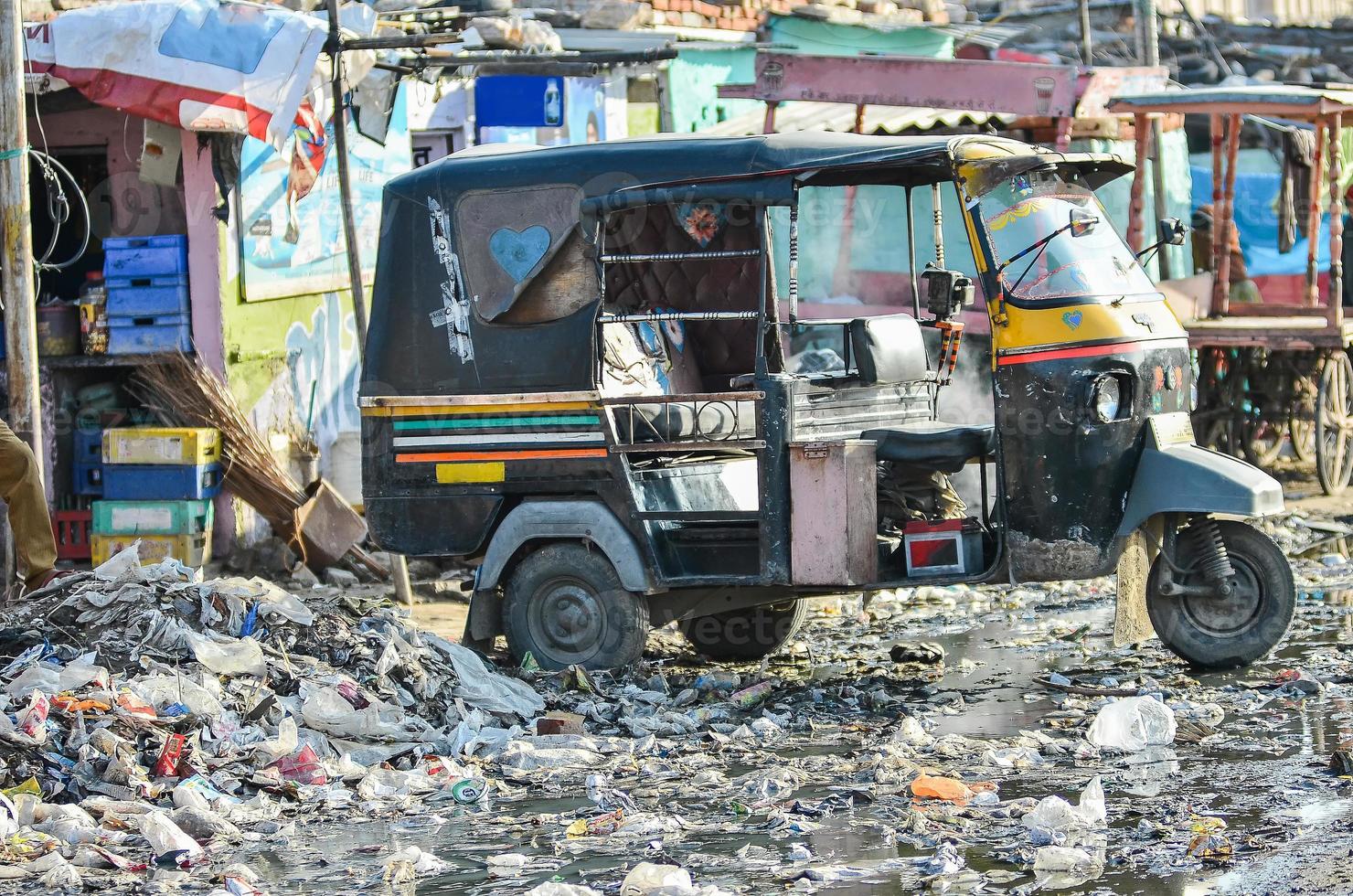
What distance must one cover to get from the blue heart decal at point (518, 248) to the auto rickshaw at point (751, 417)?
0.02m

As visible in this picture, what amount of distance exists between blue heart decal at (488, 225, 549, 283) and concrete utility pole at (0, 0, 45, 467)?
2.66 metres

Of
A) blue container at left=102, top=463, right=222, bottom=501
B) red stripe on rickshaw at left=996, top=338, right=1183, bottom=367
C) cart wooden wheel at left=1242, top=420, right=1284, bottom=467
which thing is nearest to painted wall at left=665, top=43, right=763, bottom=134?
cart wooden wheel at left=1242, top=420, right=1284, bottom=467

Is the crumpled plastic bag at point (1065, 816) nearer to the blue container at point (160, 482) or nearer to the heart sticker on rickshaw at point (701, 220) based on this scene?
the heart sticker on rickshaw at point (701, 220)

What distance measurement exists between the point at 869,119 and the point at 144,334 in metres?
7.08

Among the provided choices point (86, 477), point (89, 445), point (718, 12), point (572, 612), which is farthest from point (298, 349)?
point (718, 12)

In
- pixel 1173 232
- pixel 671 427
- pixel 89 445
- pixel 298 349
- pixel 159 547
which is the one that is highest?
pixel 1173 232

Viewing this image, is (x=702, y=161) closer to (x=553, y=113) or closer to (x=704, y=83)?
(x=553, y=113)

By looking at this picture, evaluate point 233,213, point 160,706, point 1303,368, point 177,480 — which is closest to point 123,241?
point 233,213

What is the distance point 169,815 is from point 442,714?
1726mm

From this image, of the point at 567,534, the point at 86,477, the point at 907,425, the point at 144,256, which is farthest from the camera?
the point at 86,477

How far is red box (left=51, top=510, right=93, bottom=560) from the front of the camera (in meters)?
11.4

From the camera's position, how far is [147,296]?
36.8 ft

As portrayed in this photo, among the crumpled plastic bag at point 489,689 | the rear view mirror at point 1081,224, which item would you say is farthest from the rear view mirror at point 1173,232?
the crumpled plastic bag at point 489,689

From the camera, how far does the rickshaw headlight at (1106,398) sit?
7516mm
